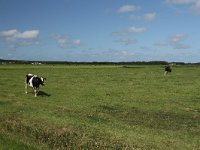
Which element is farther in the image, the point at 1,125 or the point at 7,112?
the point at 7,112

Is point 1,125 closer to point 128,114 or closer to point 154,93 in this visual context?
point 128,114

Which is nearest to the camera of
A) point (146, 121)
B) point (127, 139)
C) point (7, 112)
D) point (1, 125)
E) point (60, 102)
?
point (127, 139)

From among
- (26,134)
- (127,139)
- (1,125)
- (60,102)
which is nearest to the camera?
(127,139)

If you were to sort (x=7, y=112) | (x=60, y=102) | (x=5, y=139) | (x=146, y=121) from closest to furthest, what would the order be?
1. (x=5, y=139)
2. (x=146, y=121)
3. (x=7, y=112)
4. (x=60, y=102)

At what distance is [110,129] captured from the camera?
1986 cm

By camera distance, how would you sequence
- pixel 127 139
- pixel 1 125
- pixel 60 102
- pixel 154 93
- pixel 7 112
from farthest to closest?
pixel 154 93, pixel 60 102, pixel 7 112, pixel 1 125, pixel 127 139

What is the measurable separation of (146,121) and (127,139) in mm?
5080

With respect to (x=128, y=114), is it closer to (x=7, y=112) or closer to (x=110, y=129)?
(x=110, y=129)

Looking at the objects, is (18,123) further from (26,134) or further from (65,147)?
(65,147)

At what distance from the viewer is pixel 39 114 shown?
2366 cm

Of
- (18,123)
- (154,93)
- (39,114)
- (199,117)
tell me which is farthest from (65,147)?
→ (154,93)

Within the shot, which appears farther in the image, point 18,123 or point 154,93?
point 154,93

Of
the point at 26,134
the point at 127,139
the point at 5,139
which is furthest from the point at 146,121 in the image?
the point at 5,139

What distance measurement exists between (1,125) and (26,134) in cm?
220
